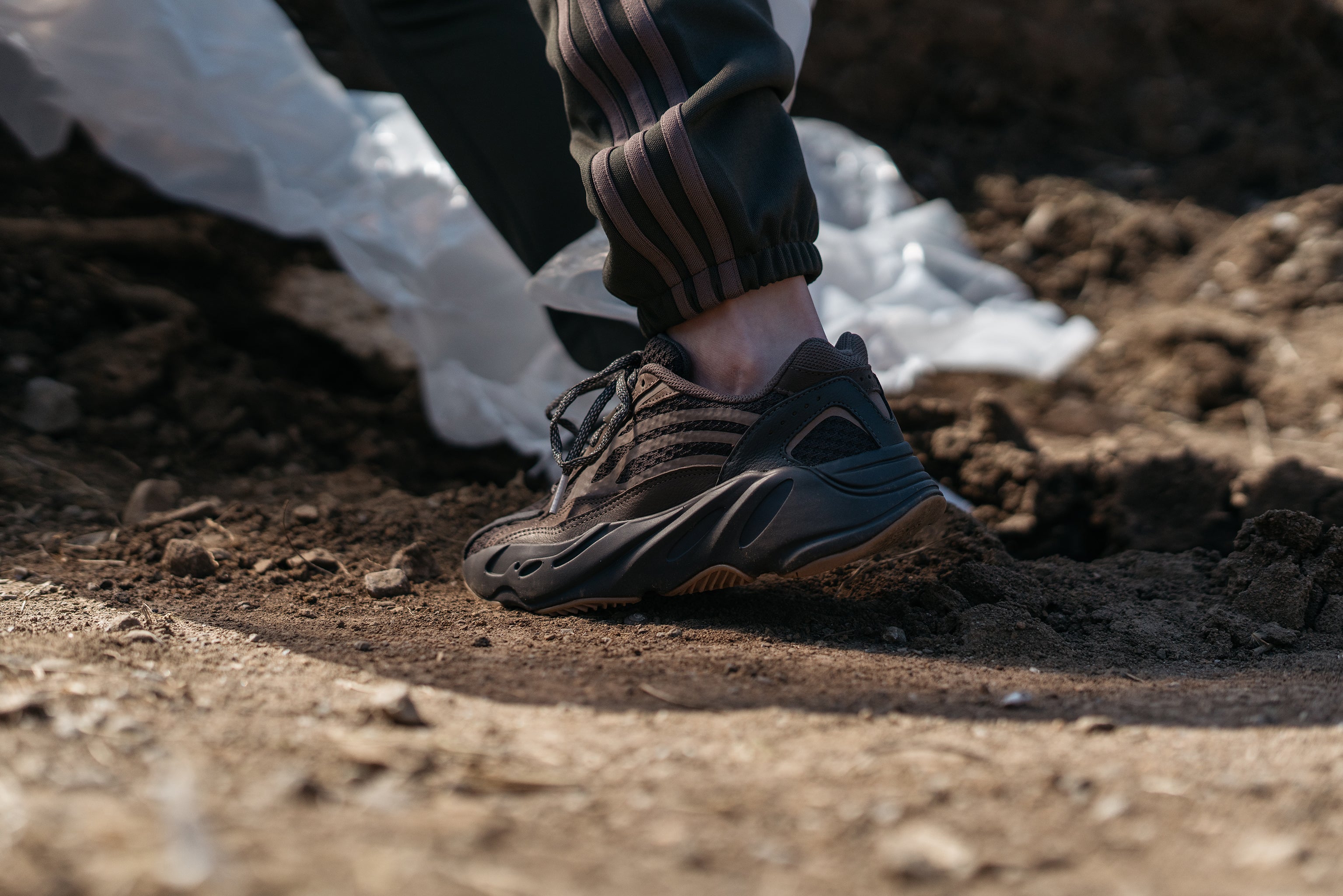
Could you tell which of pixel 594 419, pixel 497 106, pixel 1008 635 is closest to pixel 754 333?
pixel 594 419

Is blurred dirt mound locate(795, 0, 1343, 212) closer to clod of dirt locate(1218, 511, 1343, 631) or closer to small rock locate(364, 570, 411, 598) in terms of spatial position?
clod of dirt locate(1218, 511, 1343, 631)

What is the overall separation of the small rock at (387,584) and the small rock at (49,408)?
884 millimetres

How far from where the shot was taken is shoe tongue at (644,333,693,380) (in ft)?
3.89

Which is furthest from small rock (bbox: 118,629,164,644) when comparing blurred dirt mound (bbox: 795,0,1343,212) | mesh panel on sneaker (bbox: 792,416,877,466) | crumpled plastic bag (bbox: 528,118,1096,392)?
blurred dirt mound (bbox: 795,0,1343,212)

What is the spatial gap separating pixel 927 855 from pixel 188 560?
120 centimetres

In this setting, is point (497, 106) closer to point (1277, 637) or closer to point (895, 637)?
point (895, 637)

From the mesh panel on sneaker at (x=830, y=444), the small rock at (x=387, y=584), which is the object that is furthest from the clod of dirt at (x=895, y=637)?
the small rock at (x=387, y=584)

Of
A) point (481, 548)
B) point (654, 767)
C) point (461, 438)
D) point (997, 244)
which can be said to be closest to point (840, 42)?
point (997, 244)

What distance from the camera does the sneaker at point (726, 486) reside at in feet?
3.59

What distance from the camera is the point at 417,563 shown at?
4.81 ft

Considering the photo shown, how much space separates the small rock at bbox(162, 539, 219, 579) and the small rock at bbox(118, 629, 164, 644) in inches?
13.5

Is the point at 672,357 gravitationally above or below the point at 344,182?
below

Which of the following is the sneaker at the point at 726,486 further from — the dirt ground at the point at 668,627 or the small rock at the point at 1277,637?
the small rock at the point at 1277,637

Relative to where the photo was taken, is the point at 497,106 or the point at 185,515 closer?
the point at 185,515
